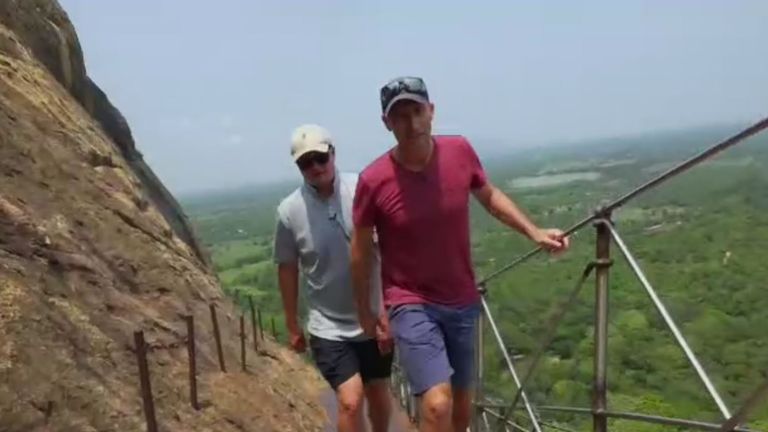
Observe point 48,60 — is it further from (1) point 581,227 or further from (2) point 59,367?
(1) point 581,227

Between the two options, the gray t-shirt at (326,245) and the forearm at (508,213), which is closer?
the forearm at (508,213)

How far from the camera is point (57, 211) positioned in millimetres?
12188

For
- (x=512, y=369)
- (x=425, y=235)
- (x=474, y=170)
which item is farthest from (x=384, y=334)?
(x=512, y=369)

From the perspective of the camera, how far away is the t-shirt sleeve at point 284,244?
4.90m

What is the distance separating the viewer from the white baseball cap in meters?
4.66

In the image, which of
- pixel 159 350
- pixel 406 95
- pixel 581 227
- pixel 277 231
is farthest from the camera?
pixel 159 350

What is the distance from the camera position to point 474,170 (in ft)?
14.3

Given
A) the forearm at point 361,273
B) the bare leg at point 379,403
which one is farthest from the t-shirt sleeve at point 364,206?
the bare leg at point 379,403

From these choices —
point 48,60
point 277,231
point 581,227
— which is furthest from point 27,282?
point 48,60

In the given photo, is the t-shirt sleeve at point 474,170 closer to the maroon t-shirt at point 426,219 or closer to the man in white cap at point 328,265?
the maroon t-shirt at point 426,219

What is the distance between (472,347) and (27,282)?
6.24 m

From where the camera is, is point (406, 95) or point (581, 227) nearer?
point (581, 227)

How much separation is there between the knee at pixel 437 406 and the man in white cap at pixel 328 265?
0.49m

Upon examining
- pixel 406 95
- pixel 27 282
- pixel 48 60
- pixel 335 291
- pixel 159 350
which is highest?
pixel 48 60
